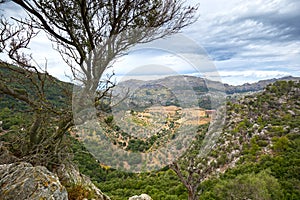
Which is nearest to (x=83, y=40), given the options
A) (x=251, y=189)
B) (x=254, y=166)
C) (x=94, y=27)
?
(x=94, y=27)

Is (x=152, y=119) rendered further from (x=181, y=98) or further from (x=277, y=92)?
(x=277, y=92)

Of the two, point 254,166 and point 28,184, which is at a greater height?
point 28,184

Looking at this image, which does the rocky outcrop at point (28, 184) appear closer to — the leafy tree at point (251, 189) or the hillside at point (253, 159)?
the hillside at point (253, 159)

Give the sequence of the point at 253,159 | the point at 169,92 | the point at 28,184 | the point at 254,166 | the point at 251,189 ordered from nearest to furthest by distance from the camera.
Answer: the point at 28,184 → the point at 169,92 → the point at 251,189 → the point at 254,166 → the point at 253,159

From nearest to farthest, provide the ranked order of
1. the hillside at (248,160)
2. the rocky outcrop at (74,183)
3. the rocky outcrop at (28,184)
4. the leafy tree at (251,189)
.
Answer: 1. the rocky outcrop at (28,184)
2. the rocky outcrop at (74,183)
3. the leafy tree at (251,189)
4. the hillside at (248,160)

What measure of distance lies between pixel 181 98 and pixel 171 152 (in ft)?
2.75

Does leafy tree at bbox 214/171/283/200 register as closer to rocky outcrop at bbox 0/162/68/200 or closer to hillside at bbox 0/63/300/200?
hillside at bbox 0/63/300/200

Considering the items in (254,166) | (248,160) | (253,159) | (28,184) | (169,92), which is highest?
(169,92)

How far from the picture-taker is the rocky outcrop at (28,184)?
2.87m

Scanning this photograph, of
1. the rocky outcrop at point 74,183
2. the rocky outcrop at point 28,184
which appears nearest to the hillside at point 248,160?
the rocky outcrop at point 74,183

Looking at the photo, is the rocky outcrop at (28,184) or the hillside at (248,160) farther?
the hillside at (248,160)

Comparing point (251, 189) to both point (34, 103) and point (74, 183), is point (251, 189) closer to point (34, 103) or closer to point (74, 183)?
point (74, 183)

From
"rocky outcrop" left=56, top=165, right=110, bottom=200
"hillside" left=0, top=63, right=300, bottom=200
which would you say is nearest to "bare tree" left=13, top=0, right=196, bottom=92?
"rocky outcrop" left=56, top=165, right=110, bottom=200

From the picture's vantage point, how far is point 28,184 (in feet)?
9.73
